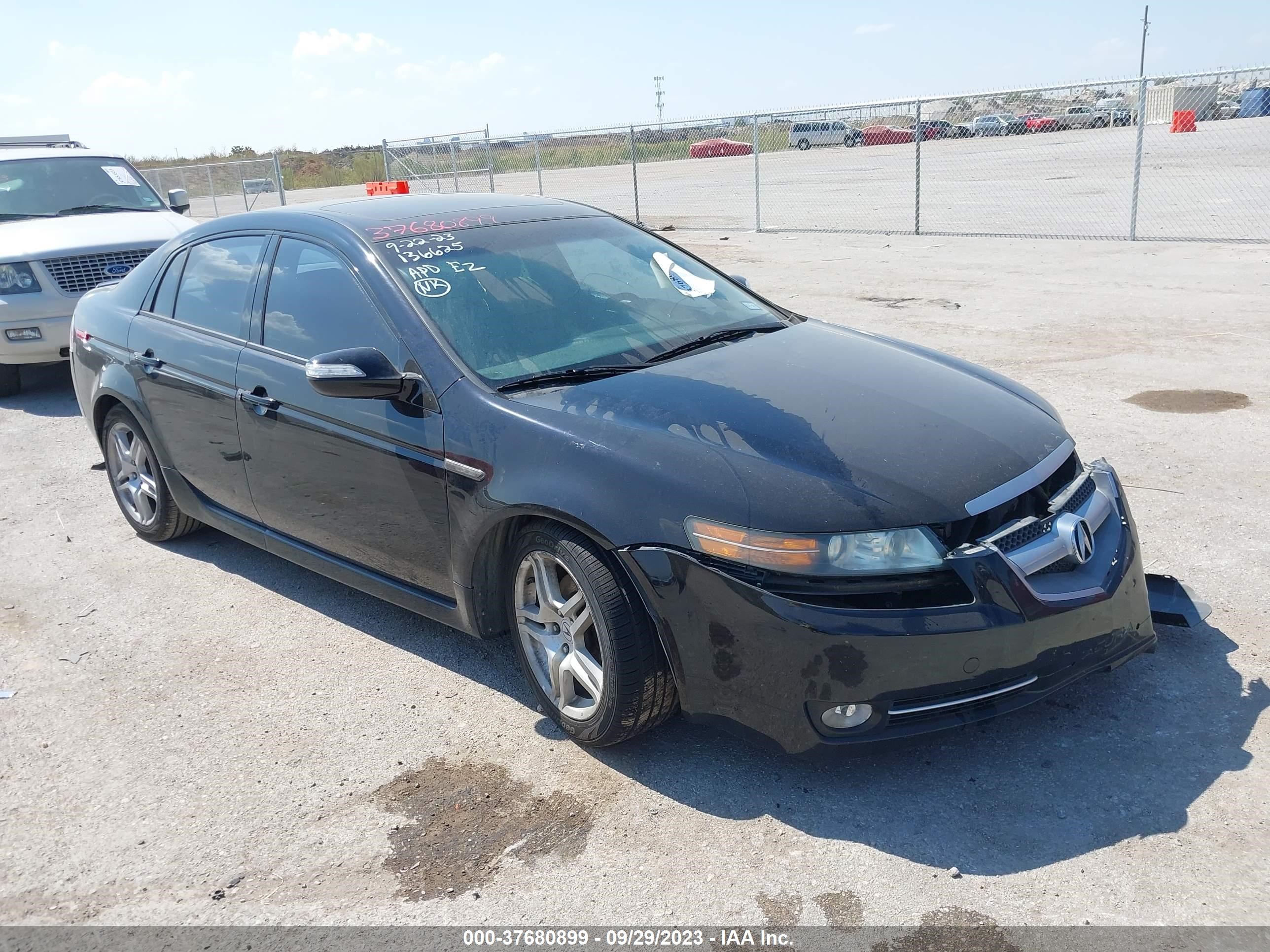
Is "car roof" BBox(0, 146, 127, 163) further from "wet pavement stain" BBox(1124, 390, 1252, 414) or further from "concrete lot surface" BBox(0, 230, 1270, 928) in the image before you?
"wet pavement stain" BBox(1124, 390, 1252, 414)

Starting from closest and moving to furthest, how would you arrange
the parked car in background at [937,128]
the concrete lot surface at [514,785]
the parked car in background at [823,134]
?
the concrete lot surface at [514,785] → the parked car in background at [937,128] → the parked car in background at [823,134]

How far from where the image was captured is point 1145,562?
14.6ft

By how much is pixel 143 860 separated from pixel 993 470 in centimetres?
268

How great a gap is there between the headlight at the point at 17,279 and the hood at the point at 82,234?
6 centimetres

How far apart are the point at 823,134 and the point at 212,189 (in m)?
14.6

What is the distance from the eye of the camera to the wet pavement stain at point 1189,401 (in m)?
6.52

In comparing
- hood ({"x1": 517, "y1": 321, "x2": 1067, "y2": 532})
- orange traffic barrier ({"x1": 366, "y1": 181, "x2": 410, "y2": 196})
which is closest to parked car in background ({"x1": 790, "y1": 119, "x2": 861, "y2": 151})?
orange traffic barrier ({"x1": 366, "y1": 181, "x2": 410, "y2": 196})

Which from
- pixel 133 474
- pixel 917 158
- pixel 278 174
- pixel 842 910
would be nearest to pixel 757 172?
pixel 917 158

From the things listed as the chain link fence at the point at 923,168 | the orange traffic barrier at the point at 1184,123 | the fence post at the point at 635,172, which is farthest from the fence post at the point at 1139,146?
the orange traffic barrier at the point at 1184,123

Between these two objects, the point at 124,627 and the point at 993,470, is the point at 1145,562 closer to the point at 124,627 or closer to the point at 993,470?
the point at 993,470

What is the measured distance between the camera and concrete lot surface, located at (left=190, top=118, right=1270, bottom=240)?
16.0 metres

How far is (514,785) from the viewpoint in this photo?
10.9ft

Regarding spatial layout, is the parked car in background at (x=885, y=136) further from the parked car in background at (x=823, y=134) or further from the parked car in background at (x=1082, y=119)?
the parked car in background at (x=1082, y=119)

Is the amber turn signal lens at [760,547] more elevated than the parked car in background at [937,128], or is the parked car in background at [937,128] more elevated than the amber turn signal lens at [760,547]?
the parked car in background at [937,128]
